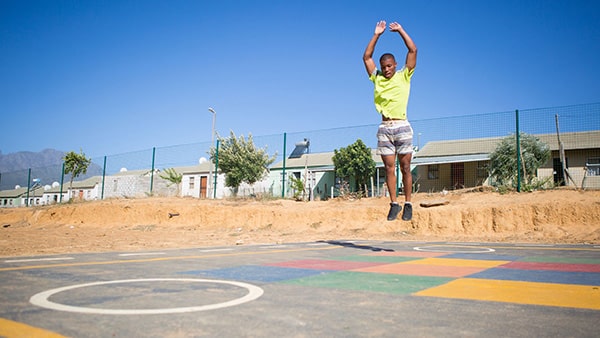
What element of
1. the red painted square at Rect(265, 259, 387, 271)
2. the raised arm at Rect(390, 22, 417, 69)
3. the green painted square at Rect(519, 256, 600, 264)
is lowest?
the red painted square at Rect(265, 259, 387, 271)

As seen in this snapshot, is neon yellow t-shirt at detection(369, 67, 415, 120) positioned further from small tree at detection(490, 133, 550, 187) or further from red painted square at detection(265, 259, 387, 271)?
small tree at detection(490, 133, 550, 187)

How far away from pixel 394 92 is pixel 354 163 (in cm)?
2387

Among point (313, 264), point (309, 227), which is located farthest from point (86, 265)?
point (309, 227)

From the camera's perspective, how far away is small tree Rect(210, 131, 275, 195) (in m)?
29.7

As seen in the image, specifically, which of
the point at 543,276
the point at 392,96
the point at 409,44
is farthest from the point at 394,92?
the point at 543,276

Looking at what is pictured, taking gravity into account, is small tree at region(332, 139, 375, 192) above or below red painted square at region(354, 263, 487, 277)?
above

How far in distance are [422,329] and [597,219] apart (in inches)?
431

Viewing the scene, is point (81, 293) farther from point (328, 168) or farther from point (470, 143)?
point (328, 168)

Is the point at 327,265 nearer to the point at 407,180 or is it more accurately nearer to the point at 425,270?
the point at 425,270

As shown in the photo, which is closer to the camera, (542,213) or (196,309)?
(196,309)

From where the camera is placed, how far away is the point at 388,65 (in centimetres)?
556

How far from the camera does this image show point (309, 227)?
1333 cm

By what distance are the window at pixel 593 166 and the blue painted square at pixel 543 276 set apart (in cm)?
2338

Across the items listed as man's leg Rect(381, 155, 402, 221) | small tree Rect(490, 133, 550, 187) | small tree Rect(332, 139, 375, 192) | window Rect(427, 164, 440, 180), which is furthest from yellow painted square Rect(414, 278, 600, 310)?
small tree Rect(332, 139, 375, 192)
